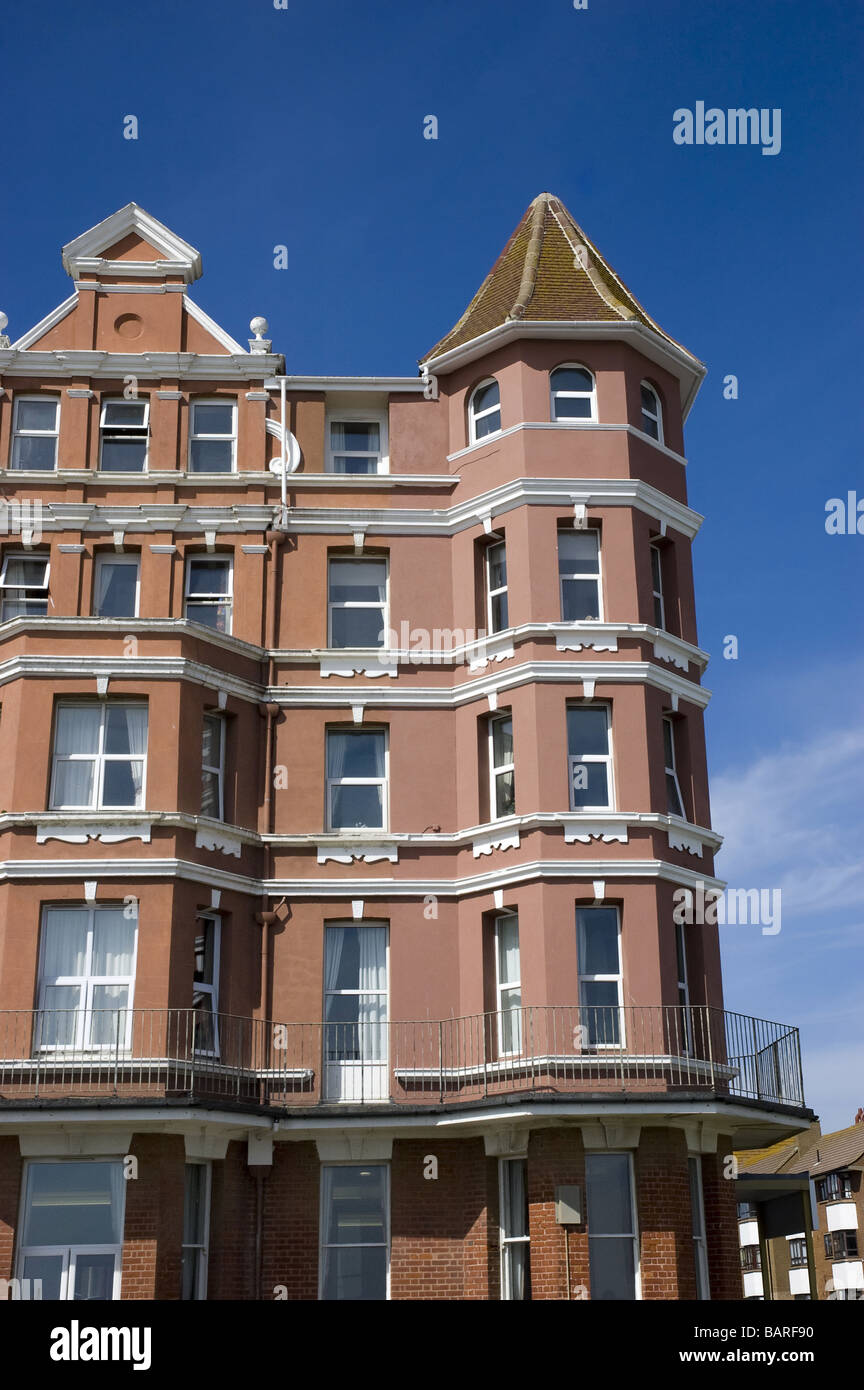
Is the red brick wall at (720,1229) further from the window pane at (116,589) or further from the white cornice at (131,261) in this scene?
the white cornice at (131,261)

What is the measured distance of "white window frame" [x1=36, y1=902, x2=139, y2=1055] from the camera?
78.7ft

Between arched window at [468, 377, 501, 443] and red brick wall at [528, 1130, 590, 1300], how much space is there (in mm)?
12683

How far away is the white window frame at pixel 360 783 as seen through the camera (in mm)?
27328

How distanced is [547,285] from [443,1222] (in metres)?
16.9

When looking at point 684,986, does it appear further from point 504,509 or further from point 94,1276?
point 94,1276

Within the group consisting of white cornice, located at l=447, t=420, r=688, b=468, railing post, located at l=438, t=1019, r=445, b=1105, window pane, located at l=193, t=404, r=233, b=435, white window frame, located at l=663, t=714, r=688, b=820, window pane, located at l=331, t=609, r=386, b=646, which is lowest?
railing post, located at l=438, t=1019, r=445, b=1105

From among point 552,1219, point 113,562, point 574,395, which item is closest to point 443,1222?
point 552,1219

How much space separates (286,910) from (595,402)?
35.0 ft

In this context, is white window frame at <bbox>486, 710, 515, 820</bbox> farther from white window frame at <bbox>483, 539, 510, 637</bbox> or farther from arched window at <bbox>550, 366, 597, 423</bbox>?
arched window at <bbox>550, 366, 597, 423</bbox>

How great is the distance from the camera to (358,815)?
2758 cm

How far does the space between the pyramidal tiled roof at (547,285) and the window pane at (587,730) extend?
7.28m

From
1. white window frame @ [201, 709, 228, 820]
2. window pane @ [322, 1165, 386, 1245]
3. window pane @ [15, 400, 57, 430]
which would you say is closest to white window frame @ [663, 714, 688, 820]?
white window frame @ [201, 709, 228, 820]
